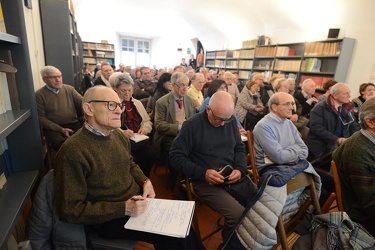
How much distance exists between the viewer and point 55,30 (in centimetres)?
306

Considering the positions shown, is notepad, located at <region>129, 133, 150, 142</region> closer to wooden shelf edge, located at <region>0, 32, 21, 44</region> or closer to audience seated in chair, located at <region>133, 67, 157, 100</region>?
wooden shelf edge, located at <region>0, 32, 21, 44</region>

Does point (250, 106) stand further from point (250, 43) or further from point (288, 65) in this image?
point (250, 43)

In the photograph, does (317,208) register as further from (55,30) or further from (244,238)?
(55,30)

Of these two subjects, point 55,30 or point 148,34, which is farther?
point 148,34

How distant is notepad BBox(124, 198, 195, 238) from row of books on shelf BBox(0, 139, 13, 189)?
732 mm

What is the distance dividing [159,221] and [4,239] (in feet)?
1.98

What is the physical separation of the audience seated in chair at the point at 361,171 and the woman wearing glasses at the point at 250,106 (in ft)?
7.32

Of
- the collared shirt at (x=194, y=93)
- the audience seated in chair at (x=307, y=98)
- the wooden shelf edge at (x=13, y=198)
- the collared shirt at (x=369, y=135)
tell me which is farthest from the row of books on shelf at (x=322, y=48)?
the wooden shelf edge at (x=13, y=198)

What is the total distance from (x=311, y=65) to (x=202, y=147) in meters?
4.76

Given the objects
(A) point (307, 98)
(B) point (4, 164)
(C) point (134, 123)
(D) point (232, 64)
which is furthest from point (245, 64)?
(B) point (4, 164)

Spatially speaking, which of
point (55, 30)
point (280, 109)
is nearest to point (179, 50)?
point (55, 30)

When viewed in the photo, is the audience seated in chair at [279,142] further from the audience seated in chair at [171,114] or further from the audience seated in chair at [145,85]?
the audience seated in chair at [145,85]

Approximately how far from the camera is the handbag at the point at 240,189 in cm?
155

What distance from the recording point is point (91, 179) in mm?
1073
